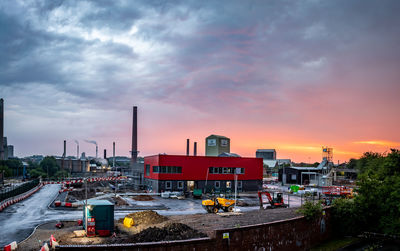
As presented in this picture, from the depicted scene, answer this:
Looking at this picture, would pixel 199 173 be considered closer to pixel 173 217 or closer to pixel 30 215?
pixel 173 217

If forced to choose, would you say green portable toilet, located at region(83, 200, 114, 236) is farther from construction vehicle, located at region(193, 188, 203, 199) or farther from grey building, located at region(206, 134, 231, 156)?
grey building, located at region(206, 134, 231, 156)

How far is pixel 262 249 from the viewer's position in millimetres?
21328

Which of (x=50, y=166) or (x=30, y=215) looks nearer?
(x=30, y=215)

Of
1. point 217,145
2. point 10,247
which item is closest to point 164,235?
point 10,247

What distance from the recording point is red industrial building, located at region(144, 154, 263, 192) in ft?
195

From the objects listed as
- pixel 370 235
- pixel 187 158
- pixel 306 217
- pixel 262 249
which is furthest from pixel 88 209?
pixel 187 158

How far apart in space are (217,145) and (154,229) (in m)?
126

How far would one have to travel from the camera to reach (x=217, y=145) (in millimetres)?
146750

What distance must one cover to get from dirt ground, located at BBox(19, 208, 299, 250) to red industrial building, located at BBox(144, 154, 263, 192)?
27.7m

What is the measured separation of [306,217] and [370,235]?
→ 7.13 m

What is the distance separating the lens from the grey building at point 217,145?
14662 cm

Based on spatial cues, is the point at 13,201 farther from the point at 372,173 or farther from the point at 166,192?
the point at 372,173

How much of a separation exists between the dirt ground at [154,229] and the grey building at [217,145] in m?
115

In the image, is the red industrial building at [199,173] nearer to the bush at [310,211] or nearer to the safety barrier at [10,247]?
the bush at [310,211]
